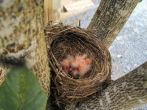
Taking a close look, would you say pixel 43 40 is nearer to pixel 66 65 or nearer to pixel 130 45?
pixel 66 65

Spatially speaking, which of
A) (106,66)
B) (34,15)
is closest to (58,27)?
(106,66)

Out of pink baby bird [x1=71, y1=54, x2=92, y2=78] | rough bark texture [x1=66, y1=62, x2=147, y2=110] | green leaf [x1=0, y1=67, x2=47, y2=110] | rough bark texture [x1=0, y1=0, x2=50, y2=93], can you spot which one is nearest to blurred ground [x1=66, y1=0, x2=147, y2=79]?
pink baby bird [x1=71, y1=54, x2=92, y2=78]

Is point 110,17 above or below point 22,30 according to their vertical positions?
below

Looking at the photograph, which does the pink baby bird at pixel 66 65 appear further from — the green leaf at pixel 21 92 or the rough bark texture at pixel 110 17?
the green leaf at pixel 21 92

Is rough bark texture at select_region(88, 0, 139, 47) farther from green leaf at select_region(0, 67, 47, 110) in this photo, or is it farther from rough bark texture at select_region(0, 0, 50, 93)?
green leaf at select_region(0, 67, 47, 110)

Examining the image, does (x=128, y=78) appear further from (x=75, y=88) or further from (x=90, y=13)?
(x=90, y=13)

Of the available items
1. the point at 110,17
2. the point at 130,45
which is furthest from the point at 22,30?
the point at 130,45
